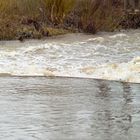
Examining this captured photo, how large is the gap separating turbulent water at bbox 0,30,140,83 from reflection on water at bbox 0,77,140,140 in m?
0.99

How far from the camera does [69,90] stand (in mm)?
11867

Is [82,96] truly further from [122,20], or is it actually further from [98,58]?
[122,20]

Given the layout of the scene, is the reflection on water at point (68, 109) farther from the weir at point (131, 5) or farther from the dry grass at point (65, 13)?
the weir at point (131, 5)

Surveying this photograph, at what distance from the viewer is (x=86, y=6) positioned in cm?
2381

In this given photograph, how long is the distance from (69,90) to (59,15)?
40.1 feet

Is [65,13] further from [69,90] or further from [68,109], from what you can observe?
[68,109]

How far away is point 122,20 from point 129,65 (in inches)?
459

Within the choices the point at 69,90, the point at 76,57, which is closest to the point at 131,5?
the point at 76,57

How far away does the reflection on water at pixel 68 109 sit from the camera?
8.09 metres

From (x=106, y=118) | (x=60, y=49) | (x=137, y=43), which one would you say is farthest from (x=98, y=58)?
(x=106, y=118)

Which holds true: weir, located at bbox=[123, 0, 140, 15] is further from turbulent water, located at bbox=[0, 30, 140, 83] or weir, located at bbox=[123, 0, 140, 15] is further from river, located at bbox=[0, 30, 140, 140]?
river, located at bbox=[0, 30, 140, 140]

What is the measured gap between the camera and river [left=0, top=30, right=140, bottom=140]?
832cm

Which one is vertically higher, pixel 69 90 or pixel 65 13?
pixel 69 90

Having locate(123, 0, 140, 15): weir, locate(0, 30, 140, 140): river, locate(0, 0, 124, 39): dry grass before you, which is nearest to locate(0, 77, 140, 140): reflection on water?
locate(0, 30, 140, 140): river
